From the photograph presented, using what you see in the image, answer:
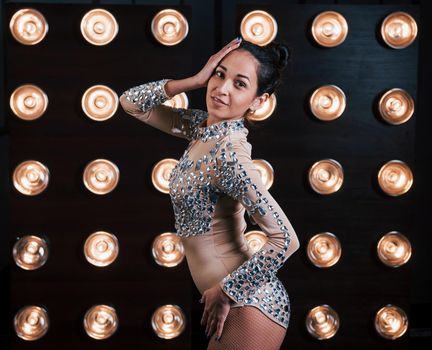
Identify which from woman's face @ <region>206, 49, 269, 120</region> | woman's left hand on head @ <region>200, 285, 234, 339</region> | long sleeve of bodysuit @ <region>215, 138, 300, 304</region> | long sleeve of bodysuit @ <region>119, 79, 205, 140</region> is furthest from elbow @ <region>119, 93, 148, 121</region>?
woman's left hand on head @ <region>200, 285, 234, 339</region>

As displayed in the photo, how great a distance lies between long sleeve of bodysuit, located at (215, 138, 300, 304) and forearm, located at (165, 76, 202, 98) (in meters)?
0.28

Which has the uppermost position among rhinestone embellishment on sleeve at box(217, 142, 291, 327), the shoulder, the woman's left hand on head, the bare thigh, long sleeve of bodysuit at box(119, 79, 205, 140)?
long sleeve of bodysuit at box(119, 79, 205, 140)

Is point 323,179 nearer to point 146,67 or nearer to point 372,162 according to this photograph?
Answer: point 372,162

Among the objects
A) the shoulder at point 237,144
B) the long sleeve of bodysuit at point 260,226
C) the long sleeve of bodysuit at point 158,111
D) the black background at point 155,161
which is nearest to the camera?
the long sleeve of bodysuit at point 260,226

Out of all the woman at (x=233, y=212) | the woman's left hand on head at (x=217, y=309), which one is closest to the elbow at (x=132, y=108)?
the woman at (x=233, y=212)

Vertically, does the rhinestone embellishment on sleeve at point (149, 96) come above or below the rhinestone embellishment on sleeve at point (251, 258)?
above

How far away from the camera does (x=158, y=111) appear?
5.93 feet

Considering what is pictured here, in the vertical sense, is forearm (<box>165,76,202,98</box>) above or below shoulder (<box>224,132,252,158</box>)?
above

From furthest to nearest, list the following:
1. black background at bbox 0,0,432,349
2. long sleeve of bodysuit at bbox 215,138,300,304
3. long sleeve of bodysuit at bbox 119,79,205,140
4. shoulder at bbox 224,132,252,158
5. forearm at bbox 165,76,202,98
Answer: black background at bbox 0,0,432,349, long sleeve of bodysuit at bbox 119,79,205,140, forearm at bbox 165,76,202,98, shoulder at bbox 224,132,252,158, long sleeve of bodysuit at bbox 215,138,300,304

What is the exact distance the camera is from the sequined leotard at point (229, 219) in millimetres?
1378

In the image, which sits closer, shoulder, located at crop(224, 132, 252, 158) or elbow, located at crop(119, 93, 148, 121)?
shoulder, located at crop(224, 132, 252, 158)

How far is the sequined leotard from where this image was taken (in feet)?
4.52

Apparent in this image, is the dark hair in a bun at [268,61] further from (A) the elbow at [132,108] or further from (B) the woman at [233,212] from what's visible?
(A) the elbow at [132,108]

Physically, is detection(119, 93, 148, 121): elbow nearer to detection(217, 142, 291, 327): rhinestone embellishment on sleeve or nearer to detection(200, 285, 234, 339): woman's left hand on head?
detection(217, 142, 291, 327): rhinestone embellishment on sleeve
